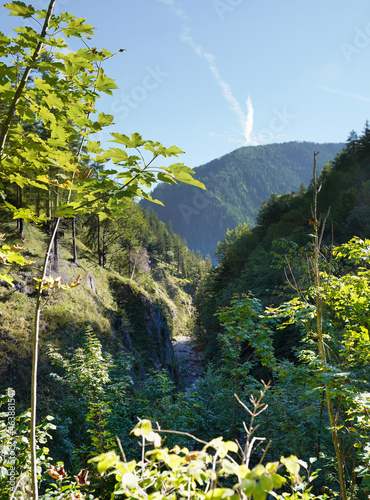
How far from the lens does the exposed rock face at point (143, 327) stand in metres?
17.0

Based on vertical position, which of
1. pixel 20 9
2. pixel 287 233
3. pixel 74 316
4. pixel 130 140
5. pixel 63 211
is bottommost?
pixel 74 316

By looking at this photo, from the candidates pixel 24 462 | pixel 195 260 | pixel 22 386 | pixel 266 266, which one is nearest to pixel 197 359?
pixel 266 266

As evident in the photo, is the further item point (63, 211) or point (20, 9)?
point (20, 9)

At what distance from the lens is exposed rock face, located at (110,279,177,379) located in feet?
55.7

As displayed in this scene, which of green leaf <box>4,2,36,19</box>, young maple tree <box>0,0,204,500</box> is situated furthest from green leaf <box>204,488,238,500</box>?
green leaf <box>4,2,36,19</box>

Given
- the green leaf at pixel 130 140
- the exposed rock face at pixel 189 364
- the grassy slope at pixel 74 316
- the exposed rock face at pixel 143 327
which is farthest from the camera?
the exposed rock face at pixel 189 364

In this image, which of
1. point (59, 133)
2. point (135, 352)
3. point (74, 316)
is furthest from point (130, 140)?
point (135, 352)

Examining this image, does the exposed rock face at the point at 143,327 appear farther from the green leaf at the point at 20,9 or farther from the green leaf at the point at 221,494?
the green leaf at the point at 221,494

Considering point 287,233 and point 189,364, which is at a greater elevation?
point 287,233

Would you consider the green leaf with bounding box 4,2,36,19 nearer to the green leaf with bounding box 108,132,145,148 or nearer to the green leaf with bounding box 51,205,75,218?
the green leaf with bounding box 108,132,145,148

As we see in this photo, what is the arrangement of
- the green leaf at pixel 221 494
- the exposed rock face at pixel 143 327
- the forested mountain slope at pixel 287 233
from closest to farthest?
the green leaf at pixel 221 494 < the forested mountain slope at pixel 287 233 < the exposed rock face at pixel 143 327

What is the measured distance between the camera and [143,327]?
18.5 m

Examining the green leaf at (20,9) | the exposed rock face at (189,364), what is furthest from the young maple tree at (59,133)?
the exposed rock face at (189,364)

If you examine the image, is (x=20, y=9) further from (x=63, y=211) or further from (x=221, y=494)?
(x=221, y=494)
